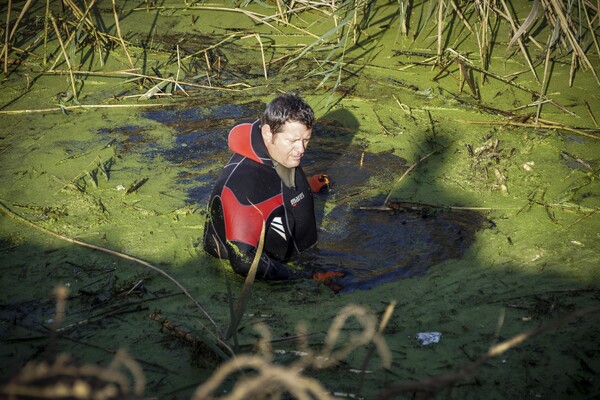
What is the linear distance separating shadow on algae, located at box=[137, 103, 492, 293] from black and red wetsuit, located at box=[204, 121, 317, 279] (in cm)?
27

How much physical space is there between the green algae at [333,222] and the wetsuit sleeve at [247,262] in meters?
0.09

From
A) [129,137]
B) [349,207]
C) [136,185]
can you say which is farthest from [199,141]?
[349,207]

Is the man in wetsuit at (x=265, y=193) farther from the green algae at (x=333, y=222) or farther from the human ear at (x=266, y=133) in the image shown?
the green algae at (x=333, y=222)

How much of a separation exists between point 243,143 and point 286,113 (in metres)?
0.34

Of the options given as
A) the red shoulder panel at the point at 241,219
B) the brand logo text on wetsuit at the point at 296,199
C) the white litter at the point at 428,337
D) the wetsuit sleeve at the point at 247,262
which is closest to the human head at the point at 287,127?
the brand logo text on wetsuit at the point at 296,199

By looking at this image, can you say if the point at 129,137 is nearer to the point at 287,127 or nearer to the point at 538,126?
the point at 287,127

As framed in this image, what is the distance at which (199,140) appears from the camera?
5.53 metres

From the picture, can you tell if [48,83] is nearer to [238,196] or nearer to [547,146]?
[238,196]

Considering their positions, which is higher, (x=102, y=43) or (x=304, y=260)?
(x=102, y=43)

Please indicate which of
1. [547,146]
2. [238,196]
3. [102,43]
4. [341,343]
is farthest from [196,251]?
[102,43]

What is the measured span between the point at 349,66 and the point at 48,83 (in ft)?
9.49

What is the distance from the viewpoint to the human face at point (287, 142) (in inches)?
153

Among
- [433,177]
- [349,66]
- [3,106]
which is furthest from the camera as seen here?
[349,66]

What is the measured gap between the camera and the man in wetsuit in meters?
3.80
